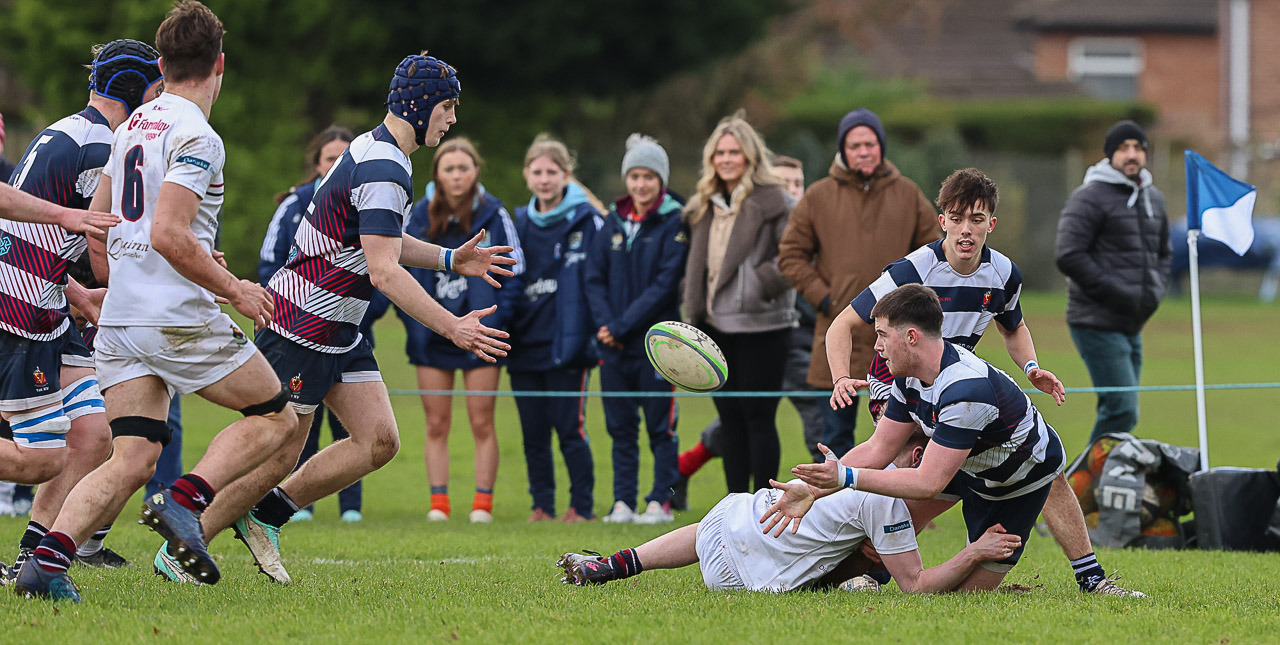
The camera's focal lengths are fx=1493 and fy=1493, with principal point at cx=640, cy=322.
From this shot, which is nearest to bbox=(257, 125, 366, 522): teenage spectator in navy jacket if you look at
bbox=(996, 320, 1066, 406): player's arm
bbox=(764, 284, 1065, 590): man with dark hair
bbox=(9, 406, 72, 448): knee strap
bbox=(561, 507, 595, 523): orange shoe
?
bbox=(561, 507, 595, 523): orange shoe

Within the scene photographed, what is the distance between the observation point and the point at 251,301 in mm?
→ 5484

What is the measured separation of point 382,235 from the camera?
19.0ft

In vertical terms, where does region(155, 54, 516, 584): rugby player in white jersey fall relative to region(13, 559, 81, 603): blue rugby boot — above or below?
above

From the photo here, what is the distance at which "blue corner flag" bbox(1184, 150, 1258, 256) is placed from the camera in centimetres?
926

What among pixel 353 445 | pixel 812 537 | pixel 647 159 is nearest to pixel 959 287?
pixel 812 537

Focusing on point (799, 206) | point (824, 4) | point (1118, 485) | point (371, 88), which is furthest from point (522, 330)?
point (824, 4)

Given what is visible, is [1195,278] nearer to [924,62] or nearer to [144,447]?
[144,447]

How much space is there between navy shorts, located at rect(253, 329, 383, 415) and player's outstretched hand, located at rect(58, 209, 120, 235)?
93 cm

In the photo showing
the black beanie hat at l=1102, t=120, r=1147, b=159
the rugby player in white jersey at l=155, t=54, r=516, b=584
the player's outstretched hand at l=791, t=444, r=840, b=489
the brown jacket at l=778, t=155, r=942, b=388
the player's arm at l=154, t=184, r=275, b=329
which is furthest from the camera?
the black beanie hat at l=1102, t=120, r=1147, b=159

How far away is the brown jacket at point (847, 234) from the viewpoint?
880cm

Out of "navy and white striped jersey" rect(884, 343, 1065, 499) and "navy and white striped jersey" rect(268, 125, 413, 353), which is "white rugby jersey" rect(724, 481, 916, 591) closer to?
"navy and white striped jersey" rect(884, 343, 1065, 499)

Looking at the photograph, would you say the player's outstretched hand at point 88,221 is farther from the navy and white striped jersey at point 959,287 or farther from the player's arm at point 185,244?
the navy and white striped jersey at point 959,287

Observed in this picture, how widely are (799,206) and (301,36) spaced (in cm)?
1907

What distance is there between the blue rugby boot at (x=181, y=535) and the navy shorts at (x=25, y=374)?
0.85m
